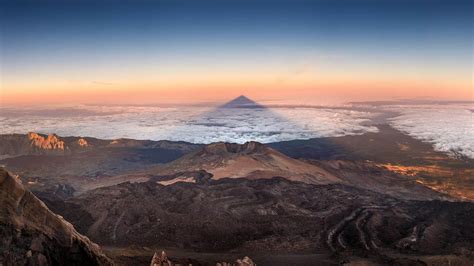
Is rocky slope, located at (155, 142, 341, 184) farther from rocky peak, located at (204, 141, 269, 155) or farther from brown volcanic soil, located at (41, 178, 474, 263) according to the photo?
brown volcanic soil, located at (41, 178, 474, 263)

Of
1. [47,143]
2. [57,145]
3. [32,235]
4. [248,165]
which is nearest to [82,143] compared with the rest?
[57,145]

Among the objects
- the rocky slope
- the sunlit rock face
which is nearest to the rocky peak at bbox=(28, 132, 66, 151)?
the sunlit rock face

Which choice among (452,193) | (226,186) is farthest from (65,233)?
(452,193)

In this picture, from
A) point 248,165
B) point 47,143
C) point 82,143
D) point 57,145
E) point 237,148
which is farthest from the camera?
point 82,143

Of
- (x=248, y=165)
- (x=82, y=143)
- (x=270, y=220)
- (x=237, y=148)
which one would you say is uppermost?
(x=237, y=148)

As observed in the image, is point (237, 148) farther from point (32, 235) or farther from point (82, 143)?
point (32, 235)

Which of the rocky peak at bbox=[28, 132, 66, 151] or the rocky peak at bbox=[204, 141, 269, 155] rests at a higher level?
the rocky peak at bbox=[204, 141, 269, 155]
